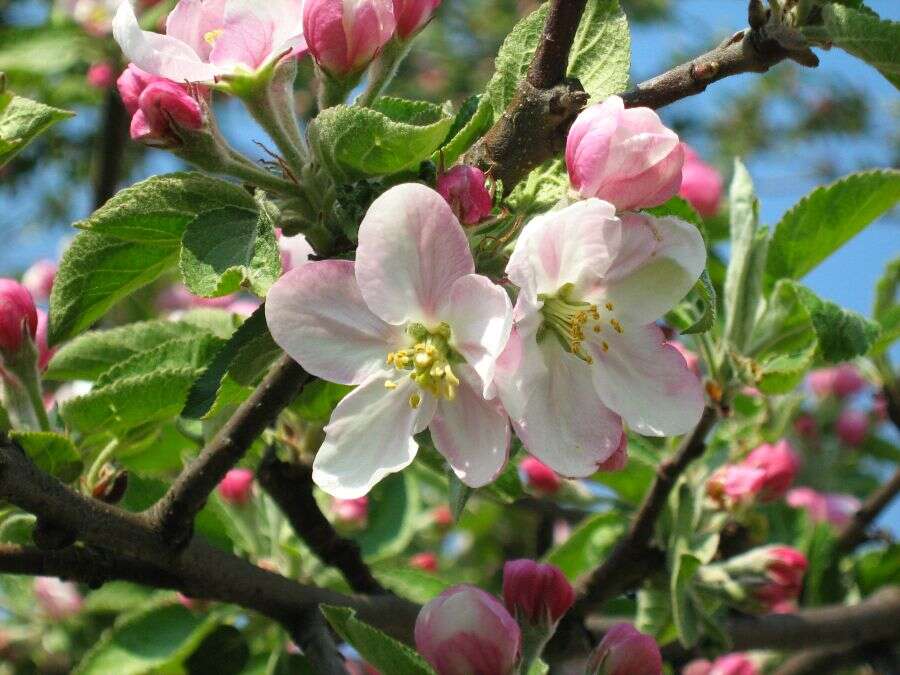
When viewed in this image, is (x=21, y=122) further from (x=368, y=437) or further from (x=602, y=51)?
(x=602, y=51)

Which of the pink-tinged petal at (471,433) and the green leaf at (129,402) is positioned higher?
the pink-tinged petal at (471,433)

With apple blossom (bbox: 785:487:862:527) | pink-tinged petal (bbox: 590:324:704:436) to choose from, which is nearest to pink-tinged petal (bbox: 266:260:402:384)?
pink-tinged petal (bbox: 590:324:704:436)

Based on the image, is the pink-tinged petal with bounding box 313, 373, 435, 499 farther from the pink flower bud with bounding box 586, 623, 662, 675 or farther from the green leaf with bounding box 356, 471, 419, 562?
the green leaf with bounding box 356, 471, 419, 562

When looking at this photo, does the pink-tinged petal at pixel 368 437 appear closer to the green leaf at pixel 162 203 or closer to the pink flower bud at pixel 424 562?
the green leaf at pixel 162 203

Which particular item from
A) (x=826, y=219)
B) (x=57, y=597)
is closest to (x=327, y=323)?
(x=826, y=219)

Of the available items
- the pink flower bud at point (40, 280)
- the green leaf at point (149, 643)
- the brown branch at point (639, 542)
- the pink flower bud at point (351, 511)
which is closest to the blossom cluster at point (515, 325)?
the brown branch at point (639, 542)

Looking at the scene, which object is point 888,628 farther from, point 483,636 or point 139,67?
point 139,67
